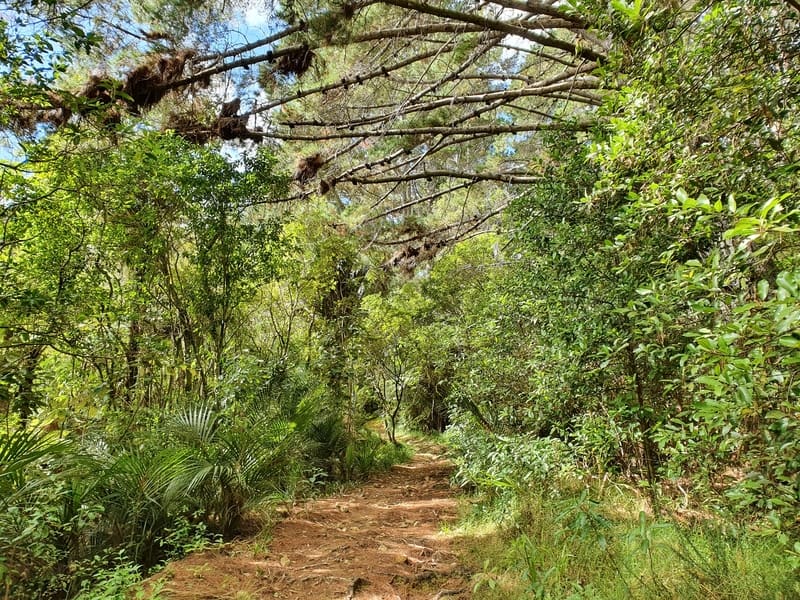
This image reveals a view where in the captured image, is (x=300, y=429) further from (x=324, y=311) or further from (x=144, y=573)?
(x=324, y=311)

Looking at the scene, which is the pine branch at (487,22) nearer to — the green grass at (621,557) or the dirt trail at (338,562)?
the green grass at (621,557)

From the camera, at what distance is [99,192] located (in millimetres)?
4211

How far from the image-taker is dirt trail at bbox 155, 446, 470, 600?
2.97 metres

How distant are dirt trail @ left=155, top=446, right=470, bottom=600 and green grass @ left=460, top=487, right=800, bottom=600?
A: 421mm

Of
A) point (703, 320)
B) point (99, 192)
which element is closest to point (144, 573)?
point (99, 192)

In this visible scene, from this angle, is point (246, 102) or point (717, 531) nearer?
point (717, 531)

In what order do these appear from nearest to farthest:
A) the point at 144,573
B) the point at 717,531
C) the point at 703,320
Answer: the point at 717,531, the point at 703,320, the point at 144,573

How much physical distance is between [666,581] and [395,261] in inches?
257

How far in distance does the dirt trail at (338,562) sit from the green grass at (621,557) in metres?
0.42

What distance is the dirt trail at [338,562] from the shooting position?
297 centimetres

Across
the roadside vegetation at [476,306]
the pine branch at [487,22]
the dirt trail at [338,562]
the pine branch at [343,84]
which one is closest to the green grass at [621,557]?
the roadside vegetation at [476,306]

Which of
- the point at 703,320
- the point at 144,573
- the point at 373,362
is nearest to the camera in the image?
the point at 703,320

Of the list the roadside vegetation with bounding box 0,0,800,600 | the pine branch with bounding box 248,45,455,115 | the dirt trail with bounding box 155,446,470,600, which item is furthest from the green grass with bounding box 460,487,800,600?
the pine branch with bounding box 248,45,455,115

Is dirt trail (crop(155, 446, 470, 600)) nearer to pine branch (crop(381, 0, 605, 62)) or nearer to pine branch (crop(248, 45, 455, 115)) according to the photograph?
pine branch (crop(381, 0, 605, 62))
